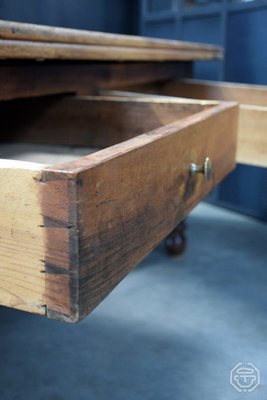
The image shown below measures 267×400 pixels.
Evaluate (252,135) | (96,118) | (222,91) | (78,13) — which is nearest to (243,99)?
(222,91)

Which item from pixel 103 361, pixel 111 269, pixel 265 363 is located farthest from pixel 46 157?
pixel 265 363

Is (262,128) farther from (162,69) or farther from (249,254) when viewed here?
(249,254)

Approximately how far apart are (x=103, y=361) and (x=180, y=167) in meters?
0.53

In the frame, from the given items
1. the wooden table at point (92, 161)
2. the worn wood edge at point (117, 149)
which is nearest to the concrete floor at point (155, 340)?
the wooden table at point (92, 161)

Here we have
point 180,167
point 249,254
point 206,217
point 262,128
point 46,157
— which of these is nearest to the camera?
point 180,167

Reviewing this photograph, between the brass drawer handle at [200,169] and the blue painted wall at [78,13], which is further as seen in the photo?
the blue painted wall at [78,13]

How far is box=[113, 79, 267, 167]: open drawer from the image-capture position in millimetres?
893

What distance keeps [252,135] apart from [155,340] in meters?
0.48

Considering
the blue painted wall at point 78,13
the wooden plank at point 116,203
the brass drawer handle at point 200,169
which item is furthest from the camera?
the blue painted wall at point 78,13

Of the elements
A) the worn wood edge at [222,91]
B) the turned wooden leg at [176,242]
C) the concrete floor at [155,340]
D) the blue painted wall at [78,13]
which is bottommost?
the concrete floor at [155,340]

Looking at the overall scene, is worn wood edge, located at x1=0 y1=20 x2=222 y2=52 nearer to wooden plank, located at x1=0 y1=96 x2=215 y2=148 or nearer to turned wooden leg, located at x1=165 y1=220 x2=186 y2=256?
wooden plank, located at x1=0 y1=96 x2=215 y2=148

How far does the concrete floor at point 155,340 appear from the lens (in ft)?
2.96

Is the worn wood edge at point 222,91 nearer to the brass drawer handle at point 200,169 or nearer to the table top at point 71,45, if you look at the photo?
the table top at point 71,45

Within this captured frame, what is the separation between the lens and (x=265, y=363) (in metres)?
0.97
